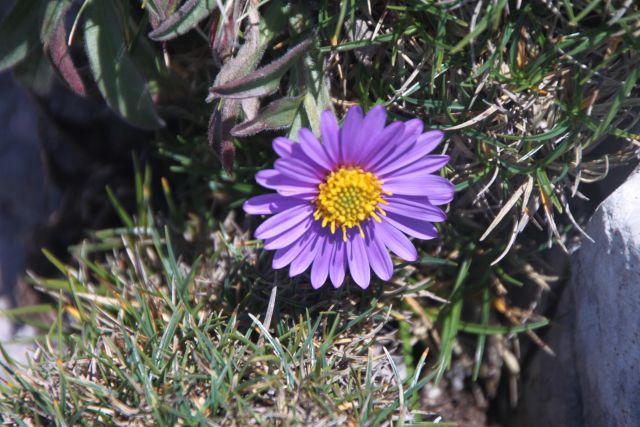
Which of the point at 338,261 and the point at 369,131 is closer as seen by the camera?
the point at 369,131

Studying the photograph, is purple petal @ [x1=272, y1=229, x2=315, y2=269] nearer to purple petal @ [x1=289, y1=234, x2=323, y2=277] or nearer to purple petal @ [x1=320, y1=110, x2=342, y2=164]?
purple petal @ [x1=289, y1=234, x2=323, y2=277]

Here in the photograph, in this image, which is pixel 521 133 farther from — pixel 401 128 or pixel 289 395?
pixel 289 395

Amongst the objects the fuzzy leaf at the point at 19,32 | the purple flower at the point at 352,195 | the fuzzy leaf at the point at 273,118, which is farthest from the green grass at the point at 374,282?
the fuzzy leaf at the point at 19,32

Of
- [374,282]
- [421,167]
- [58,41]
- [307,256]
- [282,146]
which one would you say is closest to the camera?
[282,146]

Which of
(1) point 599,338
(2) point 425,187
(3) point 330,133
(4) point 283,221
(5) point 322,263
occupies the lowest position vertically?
(1) point 599,338

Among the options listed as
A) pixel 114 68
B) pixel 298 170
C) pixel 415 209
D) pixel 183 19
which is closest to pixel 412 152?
pixel 415 209

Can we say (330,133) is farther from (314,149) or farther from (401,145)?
(401,145)
